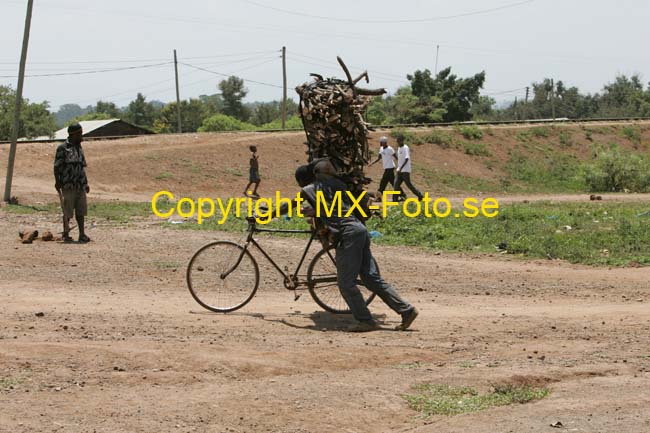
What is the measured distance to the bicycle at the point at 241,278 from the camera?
33.1 ft

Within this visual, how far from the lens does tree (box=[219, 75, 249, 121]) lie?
309 ft

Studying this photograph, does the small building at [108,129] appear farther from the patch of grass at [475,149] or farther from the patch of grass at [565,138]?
the patch of grass at [565,138]

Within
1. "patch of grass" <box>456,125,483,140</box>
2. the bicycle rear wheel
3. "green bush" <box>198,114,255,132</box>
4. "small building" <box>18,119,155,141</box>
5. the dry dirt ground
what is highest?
"green bush" <box>198,114,255,132</box>

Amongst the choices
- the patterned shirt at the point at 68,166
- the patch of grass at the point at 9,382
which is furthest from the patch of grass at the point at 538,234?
the patch of grass at the point at 9,382

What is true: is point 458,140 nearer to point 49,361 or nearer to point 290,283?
point 290,283

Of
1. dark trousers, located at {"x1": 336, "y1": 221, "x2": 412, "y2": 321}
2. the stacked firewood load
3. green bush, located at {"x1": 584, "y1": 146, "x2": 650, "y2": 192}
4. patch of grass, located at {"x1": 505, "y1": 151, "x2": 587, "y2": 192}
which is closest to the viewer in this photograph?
dark trousers, located at {"x1": 336, "y1": 221, "x2": 412, "y2": 321}

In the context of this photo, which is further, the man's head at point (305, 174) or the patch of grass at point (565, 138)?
the patch of grass at point (565, 138)

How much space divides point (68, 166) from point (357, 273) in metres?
7.70

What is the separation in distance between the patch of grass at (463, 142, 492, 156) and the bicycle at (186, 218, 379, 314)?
29934 millimetres

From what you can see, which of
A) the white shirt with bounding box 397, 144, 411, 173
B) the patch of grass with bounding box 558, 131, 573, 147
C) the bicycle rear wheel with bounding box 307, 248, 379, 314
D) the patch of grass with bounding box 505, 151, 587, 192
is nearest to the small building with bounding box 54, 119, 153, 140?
the patch of grass with bounding box 505, 151, 587, 192

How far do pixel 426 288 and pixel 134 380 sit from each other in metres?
5.81

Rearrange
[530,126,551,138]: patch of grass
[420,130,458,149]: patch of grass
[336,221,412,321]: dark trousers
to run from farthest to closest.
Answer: [530,126,551,138]: patch of grass → [420,130,458,149]: patch of grass → [336,221,412,321]: dark trousers

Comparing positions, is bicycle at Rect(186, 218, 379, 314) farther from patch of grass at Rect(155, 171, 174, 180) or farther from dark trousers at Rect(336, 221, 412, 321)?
patch of grass at Rect(155, 171, 174, 180)

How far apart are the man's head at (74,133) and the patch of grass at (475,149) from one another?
26048 mm
